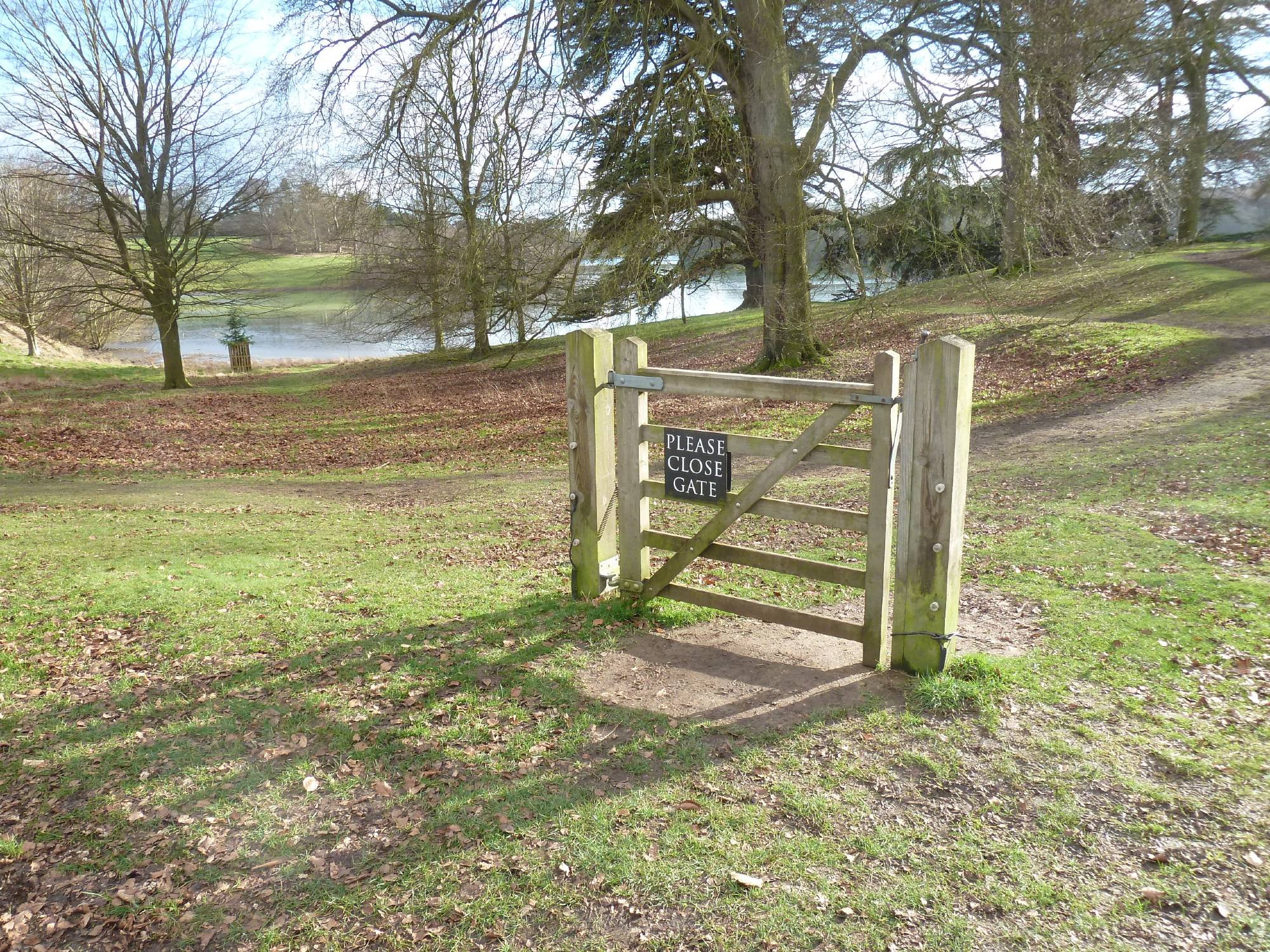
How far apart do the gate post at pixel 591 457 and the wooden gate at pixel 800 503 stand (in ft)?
0.03

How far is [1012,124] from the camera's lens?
13.9 m

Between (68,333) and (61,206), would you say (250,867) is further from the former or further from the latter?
(68,333)

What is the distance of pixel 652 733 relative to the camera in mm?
4801

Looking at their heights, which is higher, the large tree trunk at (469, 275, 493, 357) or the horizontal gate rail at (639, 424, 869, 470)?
the large tree trunk at (469, 275, 493, 357)

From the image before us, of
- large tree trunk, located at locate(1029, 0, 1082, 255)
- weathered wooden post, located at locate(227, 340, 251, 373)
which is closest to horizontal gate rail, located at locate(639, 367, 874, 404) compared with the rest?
large tree trunk, located at locate(1029, 0, 1082, 255)

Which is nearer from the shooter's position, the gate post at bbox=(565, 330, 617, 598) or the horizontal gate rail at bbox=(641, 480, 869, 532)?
the horizontal gate rail at bbox=(641, 480, 869, 532)

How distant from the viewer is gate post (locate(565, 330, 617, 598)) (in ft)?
20.4

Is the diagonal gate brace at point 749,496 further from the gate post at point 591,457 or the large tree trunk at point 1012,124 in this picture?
the large tree trunk at point 1012,124

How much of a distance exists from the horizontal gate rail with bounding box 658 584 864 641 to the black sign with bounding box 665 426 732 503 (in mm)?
711

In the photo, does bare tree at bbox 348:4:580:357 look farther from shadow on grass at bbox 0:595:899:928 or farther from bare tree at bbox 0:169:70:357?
bare tree at bbox 0:169:70:357

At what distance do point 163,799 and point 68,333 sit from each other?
1574 inches

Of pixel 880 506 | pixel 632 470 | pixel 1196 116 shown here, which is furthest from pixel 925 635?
pixel 1196 116

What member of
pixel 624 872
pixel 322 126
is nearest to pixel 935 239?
pixel 322 126

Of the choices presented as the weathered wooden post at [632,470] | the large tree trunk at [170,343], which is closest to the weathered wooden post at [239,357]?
the large tree trunk at [170,343]
